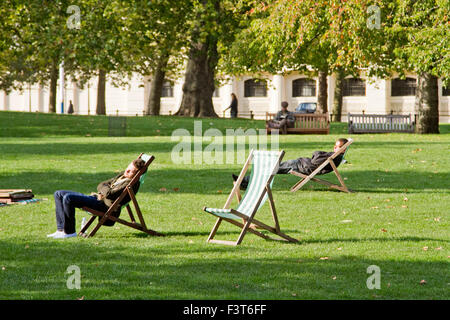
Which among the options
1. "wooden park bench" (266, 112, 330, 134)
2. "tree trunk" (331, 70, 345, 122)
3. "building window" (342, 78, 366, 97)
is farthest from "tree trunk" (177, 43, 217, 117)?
"building window" (342, 78, 366, 97)

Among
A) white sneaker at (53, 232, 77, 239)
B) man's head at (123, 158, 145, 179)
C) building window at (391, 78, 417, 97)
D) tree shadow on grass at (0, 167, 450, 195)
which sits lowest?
white sneaker at (53, 232, 77, 239)

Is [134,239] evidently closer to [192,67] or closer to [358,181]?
[358,181]

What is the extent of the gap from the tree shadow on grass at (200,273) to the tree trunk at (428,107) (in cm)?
2283

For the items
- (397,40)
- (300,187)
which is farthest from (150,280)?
(397,40)

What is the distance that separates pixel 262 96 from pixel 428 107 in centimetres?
3846

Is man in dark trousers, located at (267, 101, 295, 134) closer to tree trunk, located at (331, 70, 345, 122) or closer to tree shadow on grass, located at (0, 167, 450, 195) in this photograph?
tree shadow on grass, located at (0, 167, 450, 195)

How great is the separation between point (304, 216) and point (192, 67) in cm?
2966

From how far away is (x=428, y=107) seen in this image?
102 feet

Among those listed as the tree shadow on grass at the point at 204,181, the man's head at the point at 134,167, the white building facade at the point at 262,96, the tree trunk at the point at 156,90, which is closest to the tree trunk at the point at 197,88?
the tree trunk at the point at 156,90

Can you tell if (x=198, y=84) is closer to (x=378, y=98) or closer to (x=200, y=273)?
(x=378, y=98)

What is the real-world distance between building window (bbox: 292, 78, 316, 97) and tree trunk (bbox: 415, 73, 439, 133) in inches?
1373

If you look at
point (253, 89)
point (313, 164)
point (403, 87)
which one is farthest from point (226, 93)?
point (313, 164)

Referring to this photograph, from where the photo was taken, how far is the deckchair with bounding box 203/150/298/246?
945 cm

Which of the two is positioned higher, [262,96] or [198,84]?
[262,96]
